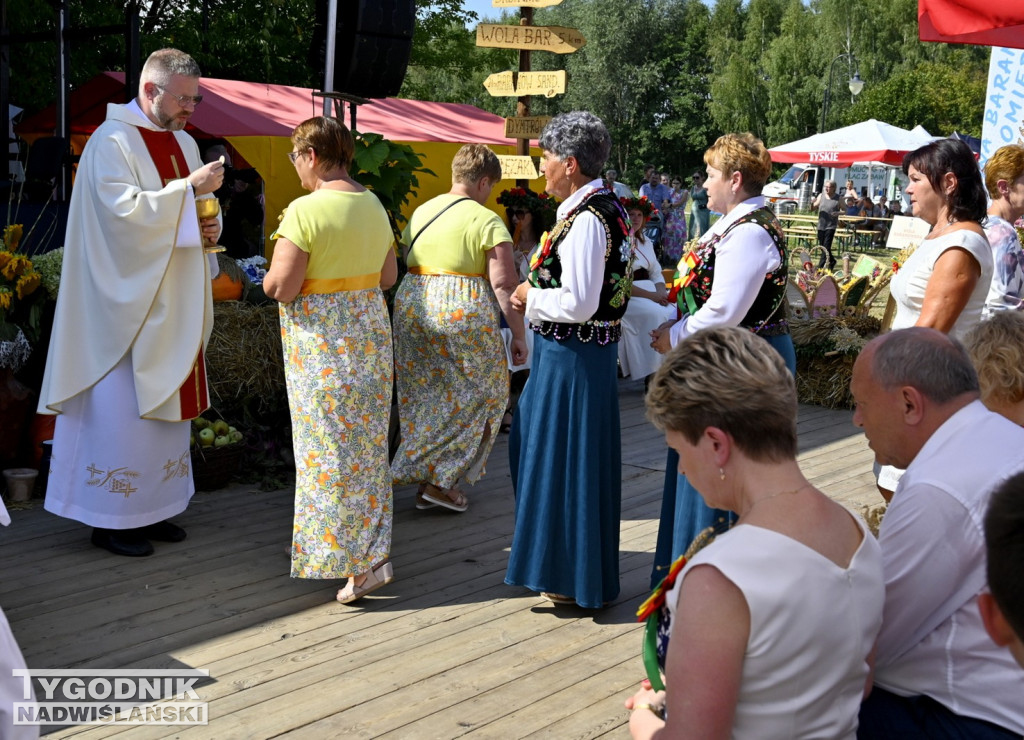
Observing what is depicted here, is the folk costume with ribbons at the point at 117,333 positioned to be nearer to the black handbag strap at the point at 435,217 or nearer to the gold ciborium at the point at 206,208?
the gold ciborium at the point at 206,208

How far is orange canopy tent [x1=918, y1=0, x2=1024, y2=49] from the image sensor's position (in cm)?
307

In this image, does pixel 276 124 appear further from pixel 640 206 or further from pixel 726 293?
pixel 726 293

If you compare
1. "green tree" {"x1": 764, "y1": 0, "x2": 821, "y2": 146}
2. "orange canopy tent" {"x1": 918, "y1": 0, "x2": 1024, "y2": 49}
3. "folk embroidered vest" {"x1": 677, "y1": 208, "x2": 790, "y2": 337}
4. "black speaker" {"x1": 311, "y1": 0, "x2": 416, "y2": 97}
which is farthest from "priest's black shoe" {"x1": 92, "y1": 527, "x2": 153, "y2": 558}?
"green tree" {"x1": 764, "y1": 0, "x2": 821, "y2": 146}

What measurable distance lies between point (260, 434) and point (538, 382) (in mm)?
2432

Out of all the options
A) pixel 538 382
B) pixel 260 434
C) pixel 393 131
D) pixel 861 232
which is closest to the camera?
pixel 538 382

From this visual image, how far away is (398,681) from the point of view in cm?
347

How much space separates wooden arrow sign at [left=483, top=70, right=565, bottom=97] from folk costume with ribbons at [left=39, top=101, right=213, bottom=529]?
9.96 ft

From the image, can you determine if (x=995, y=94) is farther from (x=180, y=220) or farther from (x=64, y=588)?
(x=64, y=588)

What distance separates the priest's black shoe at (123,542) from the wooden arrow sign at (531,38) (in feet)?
13.0

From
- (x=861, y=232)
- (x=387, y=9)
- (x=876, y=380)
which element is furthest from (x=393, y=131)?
(x=861, y=232)

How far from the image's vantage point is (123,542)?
4504 millimetres

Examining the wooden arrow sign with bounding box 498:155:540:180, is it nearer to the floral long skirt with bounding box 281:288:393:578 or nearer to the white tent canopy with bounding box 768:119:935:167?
the floral long skirt with bounding box 281:288:393:578

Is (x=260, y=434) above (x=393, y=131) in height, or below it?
below

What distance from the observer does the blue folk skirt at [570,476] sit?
3889 mm
